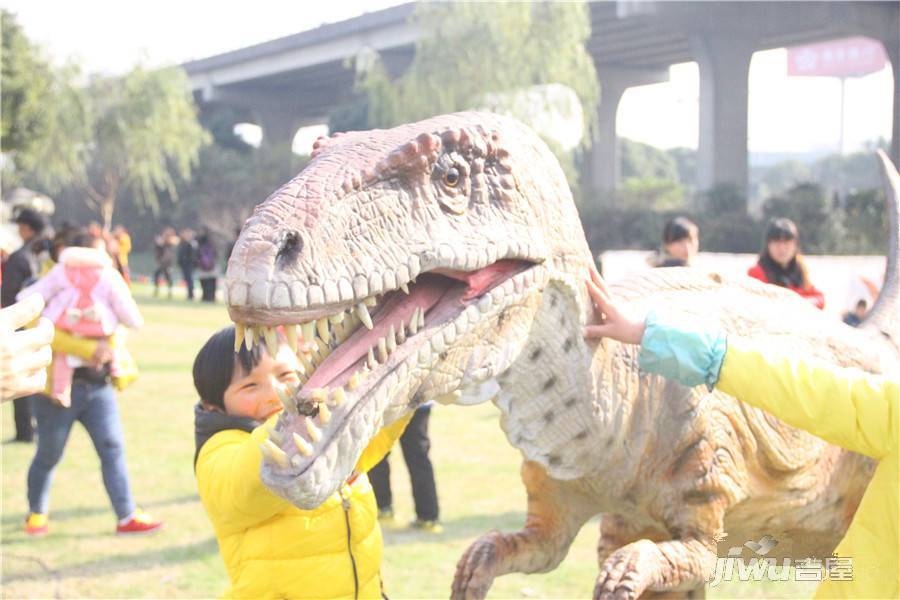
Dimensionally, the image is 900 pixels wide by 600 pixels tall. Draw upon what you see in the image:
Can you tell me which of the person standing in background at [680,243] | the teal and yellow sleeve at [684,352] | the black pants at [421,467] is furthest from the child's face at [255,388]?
the person standing in background at [680,243]

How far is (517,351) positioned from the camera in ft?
6.56

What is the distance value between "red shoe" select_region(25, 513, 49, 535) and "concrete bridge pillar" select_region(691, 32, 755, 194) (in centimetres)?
2615

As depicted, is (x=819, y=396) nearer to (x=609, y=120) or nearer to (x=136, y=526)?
(x=136, y=526)

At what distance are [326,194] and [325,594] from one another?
4.04 ft

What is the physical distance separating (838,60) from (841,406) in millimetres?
75253

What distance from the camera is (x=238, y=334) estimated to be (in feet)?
5.51

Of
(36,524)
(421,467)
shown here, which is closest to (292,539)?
(421,467)

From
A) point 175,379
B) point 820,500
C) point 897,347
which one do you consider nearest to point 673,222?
point 897,347

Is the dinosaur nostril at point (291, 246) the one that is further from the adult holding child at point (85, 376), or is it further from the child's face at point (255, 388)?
the adult holding child at point (85, 376)

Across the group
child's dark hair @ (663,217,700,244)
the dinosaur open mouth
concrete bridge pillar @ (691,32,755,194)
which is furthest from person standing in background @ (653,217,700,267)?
concrete bridge pillar @ (691,32,755,194)

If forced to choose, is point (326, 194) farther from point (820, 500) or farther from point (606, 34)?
point (606, 34)

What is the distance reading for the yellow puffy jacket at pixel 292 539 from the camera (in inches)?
94.4

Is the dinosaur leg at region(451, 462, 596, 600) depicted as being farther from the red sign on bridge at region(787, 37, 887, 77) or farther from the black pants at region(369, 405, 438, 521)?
the red sign on bridge at region(787, 37, 887, 77)

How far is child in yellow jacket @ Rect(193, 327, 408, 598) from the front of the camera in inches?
96.1
